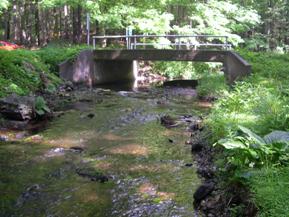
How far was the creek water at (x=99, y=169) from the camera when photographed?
20.3 feet

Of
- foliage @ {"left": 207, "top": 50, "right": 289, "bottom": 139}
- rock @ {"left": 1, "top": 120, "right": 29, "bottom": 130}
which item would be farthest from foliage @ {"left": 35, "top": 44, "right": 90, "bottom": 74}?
foliage @ {"left": 207, "top": 50, "right": 289, "bottom": 139}

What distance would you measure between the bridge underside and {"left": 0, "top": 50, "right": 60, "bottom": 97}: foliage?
1797 mm

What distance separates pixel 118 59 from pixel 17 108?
10.7 m

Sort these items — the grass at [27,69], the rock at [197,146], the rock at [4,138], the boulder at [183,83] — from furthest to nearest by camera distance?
Result: the boulder at [183,83]
the grass at [27,69]
the rock at [4,138]
the rock at [197,146]

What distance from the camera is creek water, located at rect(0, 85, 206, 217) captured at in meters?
6.20

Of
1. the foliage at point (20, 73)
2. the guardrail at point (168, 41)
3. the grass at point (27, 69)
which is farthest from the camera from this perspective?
the guardrail at point (168, 41)

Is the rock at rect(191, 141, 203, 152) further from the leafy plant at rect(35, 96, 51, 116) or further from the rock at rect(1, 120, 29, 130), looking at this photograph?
the leafy plant at rect(35, 96, 51, 116)

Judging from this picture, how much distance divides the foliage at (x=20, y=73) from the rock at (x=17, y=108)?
1093 mm

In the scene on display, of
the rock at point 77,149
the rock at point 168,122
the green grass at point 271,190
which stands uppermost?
the green grass at point 271,190

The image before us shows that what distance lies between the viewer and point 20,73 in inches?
638

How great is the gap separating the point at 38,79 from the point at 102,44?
44.1 feet

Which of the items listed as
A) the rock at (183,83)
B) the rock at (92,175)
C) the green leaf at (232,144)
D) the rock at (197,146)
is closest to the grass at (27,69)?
the rock at (183,83)

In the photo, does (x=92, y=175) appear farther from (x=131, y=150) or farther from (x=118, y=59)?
(x=118, y=59)

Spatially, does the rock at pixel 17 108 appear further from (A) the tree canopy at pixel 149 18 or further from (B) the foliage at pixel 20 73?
(A) the tree canopy at pixel 149 18
